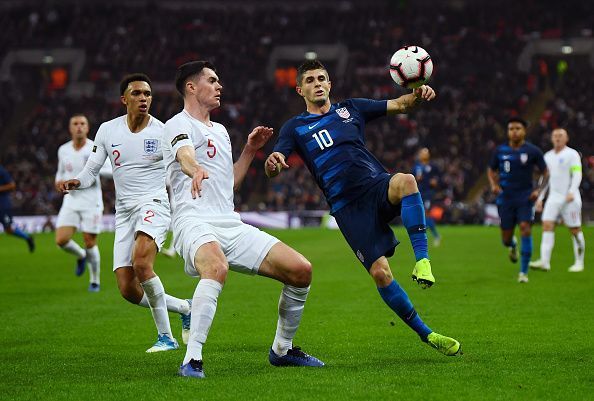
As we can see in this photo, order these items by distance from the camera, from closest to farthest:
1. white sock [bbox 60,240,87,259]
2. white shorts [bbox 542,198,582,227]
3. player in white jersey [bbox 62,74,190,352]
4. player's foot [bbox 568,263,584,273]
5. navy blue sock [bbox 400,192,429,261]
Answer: navy blue sock [bbox 400,192,429,261] < player in white jersey [bbox 62,74,190,352] < white sock [bbox 60,240,87,259] < player's foot [bbox 568,263,584,273] < white shorts [bbox 542,198,582,227]

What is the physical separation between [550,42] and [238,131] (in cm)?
1644

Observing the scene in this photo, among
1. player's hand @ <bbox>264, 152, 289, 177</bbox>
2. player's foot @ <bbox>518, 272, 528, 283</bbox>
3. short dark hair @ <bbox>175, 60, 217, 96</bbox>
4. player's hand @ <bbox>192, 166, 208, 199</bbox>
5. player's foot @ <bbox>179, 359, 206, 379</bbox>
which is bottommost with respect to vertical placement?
player's foot @ <bbox>518, 272, 528, 283</bbox>

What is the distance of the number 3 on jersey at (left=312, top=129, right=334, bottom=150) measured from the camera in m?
8.30

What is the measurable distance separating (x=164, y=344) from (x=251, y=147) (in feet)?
7.11

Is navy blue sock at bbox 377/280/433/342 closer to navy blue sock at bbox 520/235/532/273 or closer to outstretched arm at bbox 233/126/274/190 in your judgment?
outstretched arm at bbox 233/126/274/190

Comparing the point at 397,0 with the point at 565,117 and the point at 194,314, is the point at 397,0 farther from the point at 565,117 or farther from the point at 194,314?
the point at 194,314

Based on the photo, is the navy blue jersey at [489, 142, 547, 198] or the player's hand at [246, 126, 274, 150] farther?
the navy blue jersey at [489, 142, 547, 198]

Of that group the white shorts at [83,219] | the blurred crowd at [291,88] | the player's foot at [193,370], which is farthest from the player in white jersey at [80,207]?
the blurred crowd at [291,88]

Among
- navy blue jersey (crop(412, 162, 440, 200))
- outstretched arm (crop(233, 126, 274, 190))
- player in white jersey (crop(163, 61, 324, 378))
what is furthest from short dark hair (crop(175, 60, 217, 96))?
navy blue jersey (crop(412, 162, 440, 200))

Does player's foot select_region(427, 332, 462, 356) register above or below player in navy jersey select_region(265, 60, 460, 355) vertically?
below

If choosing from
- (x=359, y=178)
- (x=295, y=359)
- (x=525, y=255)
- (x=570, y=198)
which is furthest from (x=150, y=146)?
(x=570, y=198)

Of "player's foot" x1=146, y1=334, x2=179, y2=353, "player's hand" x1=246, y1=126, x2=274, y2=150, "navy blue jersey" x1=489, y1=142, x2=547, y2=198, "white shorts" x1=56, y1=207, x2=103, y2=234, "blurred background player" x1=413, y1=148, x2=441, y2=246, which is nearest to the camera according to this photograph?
"player's hand" x1=246, y1=126, x2=274, y2=150

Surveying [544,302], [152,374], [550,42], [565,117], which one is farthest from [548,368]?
[550,42]

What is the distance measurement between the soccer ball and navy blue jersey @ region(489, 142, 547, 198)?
8.02m
